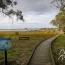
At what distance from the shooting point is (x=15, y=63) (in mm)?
14219

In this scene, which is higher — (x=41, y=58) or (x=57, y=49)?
(x=41, y=58)

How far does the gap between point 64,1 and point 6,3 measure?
6273 millimetres

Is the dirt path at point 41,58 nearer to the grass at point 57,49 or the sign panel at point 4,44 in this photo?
the grass at point 57,49

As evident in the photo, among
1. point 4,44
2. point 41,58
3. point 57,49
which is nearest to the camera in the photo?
point 4,44

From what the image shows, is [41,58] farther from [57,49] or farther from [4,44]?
[57,49]

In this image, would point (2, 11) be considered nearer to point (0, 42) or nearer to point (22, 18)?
point (22, 18)

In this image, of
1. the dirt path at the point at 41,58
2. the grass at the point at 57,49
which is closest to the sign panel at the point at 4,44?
the dirt path at the point at 41,58

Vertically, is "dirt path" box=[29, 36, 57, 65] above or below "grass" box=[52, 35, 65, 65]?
above

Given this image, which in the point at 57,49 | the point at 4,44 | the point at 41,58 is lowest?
the point at 57,49

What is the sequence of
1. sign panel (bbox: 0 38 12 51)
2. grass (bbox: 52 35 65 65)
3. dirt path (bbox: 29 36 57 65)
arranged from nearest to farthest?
sign panel (bbox: 0 38 12 51) < dirt path (bbox: 29 36 57 65) < grass (bbox: 52 35 65 65)

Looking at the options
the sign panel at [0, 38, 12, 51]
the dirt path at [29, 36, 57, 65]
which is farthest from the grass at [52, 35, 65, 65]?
the sign panel at [0, 38, 12, 51]

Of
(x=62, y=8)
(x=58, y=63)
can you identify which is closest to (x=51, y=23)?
(x=62, y=8)

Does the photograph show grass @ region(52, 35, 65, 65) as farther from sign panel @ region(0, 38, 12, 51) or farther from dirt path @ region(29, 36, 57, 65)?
sign panel @ region(0, 38, 12, 51)

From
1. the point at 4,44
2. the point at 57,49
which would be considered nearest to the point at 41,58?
the point at 4,44
